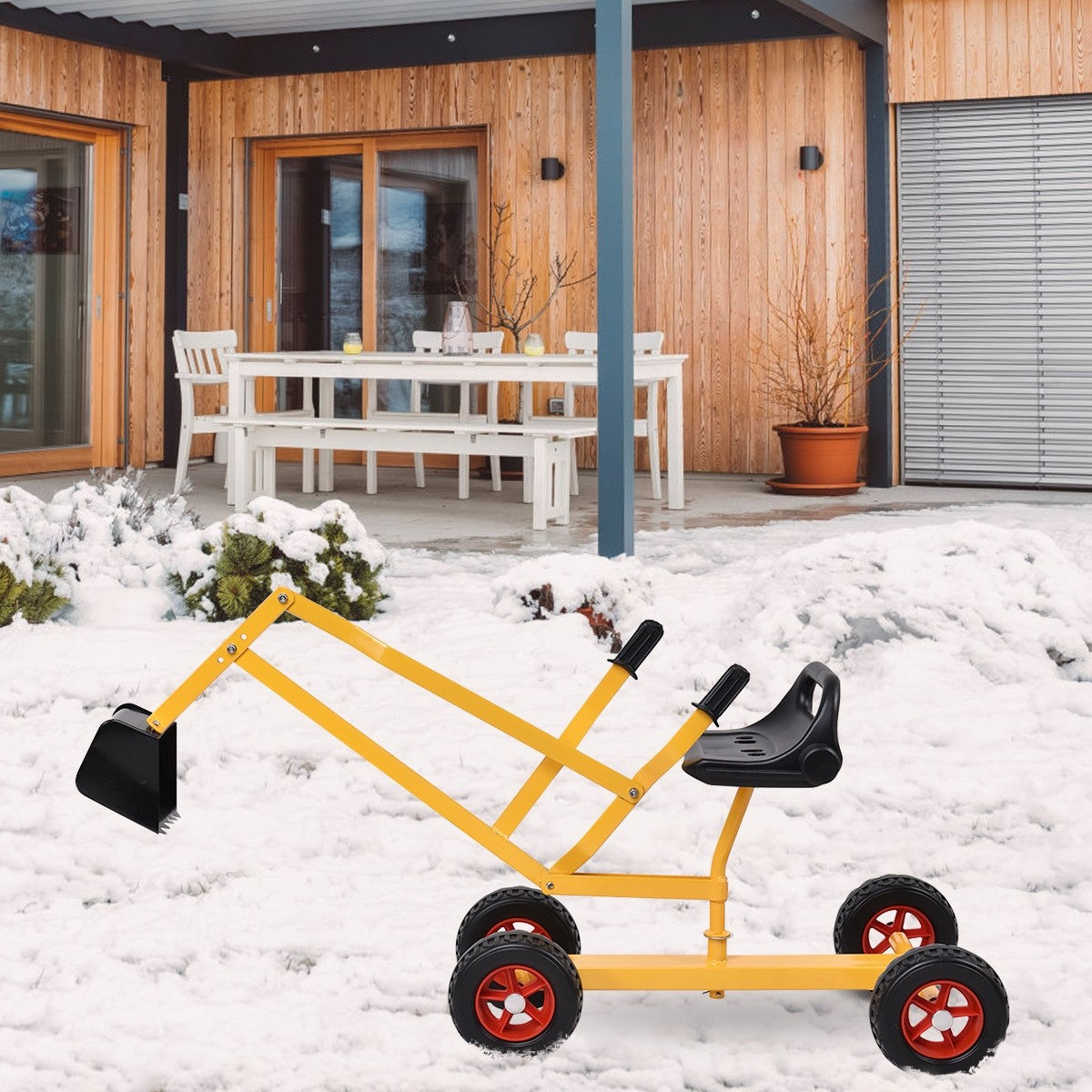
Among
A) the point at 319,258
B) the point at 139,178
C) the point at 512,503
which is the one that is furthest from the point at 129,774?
the point at 319,258

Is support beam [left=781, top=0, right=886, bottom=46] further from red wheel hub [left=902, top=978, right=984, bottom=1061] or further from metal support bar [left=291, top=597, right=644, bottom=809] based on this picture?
red wheel hub [left=902, top=978, right=984, bottom=1061]

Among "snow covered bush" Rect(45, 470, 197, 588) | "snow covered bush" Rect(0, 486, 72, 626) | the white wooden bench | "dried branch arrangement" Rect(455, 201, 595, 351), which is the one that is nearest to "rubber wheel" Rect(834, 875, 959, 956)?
"snow covered bush" Rect(0, 486, 72, 626)

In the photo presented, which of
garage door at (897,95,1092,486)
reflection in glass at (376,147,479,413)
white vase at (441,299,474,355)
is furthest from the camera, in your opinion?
reflection in glass at (376,147,479,413)

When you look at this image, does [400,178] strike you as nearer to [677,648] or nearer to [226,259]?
[226,259]

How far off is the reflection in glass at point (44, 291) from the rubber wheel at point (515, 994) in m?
8.51

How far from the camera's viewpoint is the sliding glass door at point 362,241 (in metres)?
10.7

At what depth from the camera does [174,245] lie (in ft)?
35.6

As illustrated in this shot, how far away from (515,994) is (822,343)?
7.92 m

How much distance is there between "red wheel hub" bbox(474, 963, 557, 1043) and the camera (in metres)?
1.98

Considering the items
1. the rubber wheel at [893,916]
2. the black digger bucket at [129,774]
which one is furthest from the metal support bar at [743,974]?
the black digger bucket at [129,774]

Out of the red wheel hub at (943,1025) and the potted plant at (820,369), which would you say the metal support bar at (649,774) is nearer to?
the red wheel hub at (943,1025)

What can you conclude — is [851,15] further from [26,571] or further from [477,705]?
[477,705]

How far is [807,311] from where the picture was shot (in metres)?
9.59

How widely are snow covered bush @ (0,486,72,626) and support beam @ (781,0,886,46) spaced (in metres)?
4.49
